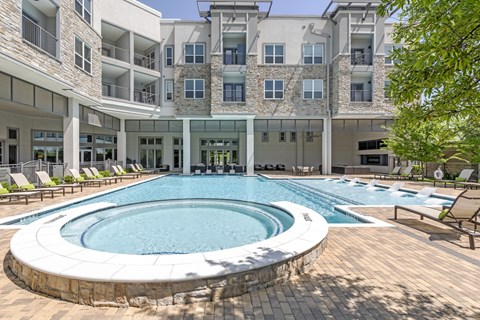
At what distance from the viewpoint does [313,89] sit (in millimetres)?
23000

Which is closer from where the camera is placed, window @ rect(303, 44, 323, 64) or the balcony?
the balcony

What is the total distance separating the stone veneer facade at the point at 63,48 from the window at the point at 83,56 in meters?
0.30

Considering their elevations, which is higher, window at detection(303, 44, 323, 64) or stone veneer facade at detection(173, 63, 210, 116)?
window at detection(303, 44, 323, 64)

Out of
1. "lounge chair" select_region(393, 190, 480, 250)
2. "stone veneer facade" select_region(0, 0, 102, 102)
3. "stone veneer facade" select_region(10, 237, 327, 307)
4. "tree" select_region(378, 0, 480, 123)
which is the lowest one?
"stone veneer facade" select_region(10, 237, 327, 307)

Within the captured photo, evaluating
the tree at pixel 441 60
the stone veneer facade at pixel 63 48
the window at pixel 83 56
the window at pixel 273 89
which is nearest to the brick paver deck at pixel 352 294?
the tree at pixel 441 60

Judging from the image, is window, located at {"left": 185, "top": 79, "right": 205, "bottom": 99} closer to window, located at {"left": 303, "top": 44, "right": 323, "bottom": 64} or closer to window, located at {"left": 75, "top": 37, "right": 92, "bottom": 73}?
window, located at {"left": 75, "top": 37, "right": 92, "bottom": 73}

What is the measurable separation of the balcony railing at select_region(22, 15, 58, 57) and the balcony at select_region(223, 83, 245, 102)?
1258 centimetres

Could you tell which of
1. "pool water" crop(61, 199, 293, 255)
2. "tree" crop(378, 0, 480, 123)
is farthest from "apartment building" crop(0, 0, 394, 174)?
"tree" crop(378, 0, 480, 123)

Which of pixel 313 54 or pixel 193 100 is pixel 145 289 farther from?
pixel 313 54

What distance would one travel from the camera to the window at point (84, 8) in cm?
1468

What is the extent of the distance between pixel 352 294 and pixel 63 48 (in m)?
15.9

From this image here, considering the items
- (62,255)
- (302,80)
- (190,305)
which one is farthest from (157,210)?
(302,80)

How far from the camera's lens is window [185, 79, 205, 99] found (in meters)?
23.1

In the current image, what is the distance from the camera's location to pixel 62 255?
3787mm
